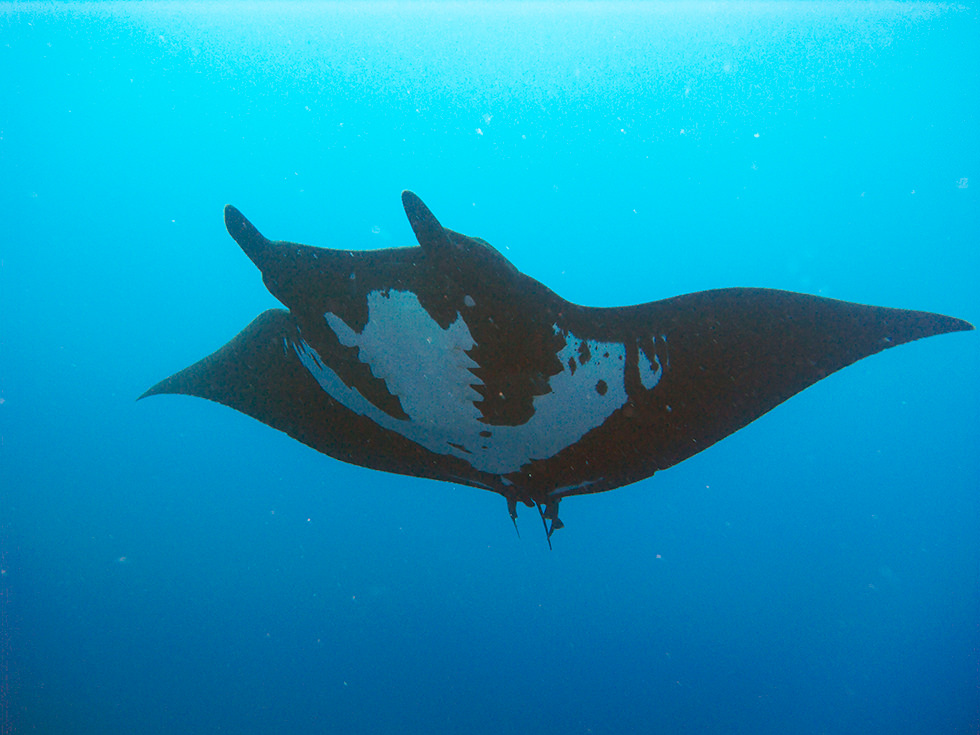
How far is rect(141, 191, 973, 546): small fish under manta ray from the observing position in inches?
61.5

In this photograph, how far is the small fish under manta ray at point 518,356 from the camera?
61.5 inches

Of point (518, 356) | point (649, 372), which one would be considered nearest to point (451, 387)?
point (518, 356)

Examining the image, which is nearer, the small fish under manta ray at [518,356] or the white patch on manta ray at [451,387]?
the small fish under manta ray at [518,356]

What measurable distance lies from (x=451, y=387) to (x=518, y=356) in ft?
0.90

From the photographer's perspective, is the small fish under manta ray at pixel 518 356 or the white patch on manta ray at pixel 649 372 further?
the white patch on manta ray at pixel 649 372

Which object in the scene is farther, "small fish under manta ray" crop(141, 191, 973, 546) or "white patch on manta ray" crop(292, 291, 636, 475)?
"white patch on manta ray" crop(292, 291, 636, 475)

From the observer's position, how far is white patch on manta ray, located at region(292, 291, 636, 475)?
5.48ft

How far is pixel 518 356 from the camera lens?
1.68 m

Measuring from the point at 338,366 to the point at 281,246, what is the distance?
469mm

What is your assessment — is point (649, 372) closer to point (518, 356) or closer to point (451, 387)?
point (518, 356)

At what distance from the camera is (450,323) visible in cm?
163


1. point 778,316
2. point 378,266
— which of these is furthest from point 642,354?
point 378,266

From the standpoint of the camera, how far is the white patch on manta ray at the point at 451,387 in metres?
1.67

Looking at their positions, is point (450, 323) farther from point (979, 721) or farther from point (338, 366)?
point (979, 721)
